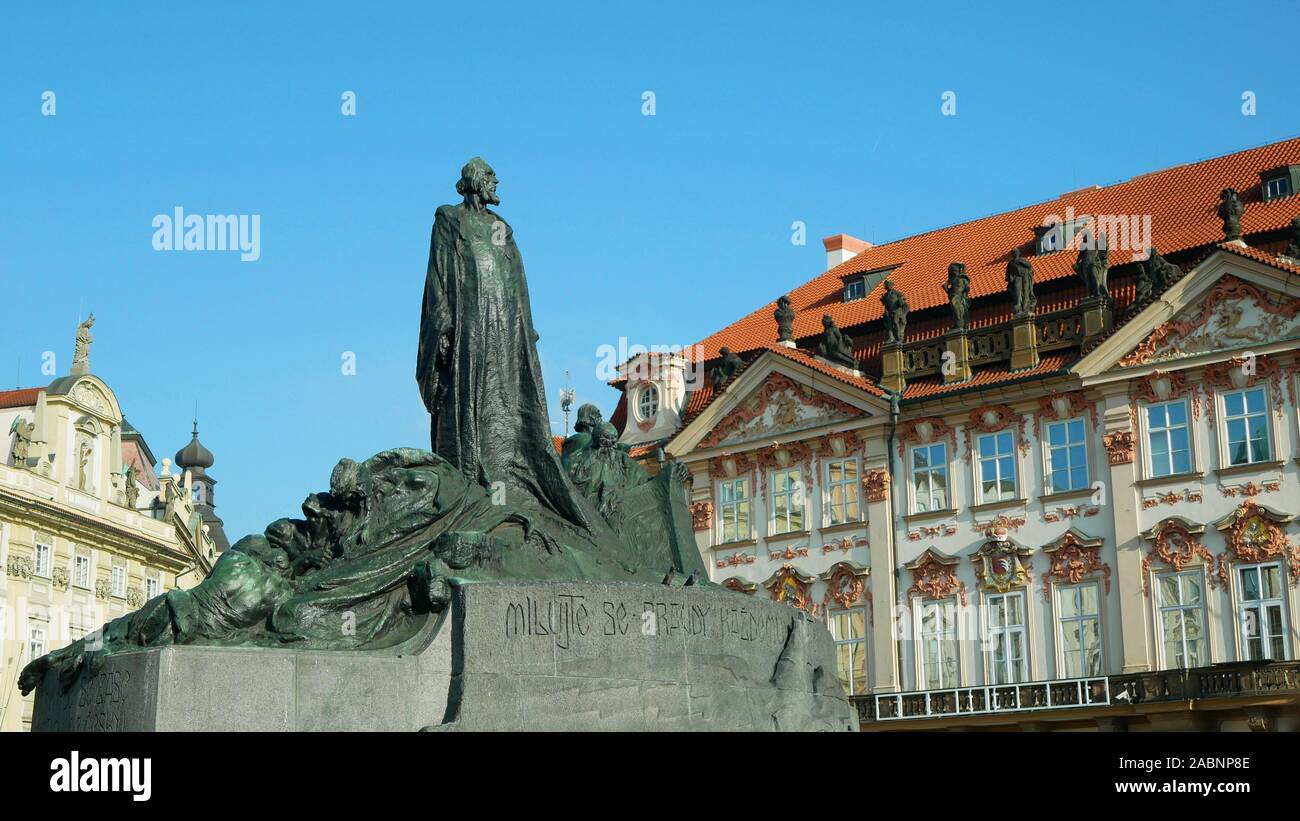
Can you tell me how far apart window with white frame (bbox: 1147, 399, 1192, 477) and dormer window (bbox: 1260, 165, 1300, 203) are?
4809mm

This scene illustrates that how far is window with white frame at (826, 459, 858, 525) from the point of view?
36.8m

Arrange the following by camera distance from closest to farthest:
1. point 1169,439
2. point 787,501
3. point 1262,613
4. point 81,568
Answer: point 1262,613 < point 1169,439 < point 787,501 < point 81,568

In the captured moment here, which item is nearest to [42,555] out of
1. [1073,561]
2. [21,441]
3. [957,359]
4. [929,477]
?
[21,441]

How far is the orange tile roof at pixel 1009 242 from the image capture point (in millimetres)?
35281

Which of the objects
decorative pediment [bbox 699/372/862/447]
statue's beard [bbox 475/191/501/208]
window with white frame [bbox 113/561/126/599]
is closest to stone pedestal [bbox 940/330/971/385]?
decorative pediment [bbox 699/372/862/447]

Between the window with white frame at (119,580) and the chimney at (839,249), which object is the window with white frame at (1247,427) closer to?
the chimney at (839,249)

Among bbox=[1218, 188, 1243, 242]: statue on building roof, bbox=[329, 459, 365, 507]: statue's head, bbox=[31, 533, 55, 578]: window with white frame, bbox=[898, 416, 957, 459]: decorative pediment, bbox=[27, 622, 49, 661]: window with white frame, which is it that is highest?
bbox=[1218, 188, 1243, 242]: statue on building roof

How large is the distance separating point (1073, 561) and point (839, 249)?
13.6 metres

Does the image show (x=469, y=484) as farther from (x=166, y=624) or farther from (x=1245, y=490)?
(x=1245, y=490)

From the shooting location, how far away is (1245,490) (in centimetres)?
3198

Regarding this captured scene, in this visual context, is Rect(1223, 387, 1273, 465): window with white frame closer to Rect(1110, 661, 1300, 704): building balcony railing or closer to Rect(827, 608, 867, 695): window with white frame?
Rect(1110, 661, 1300, 704): building balcony railing

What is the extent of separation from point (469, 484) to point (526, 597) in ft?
4.59

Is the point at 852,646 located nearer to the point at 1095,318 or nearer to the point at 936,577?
the point at 936,577

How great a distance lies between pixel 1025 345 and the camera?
115 ft
